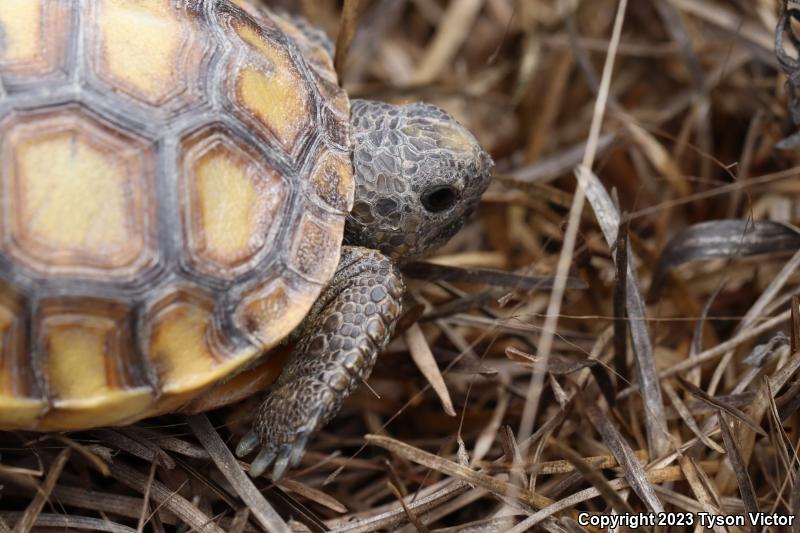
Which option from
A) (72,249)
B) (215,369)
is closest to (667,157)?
(215,369)

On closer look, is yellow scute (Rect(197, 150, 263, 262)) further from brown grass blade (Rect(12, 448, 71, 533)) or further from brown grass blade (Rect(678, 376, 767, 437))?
brown grass blade (Rect(678, 376, 767, 437))

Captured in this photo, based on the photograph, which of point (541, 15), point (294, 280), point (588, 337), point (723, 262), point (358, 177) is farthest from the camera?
point (541, 15)

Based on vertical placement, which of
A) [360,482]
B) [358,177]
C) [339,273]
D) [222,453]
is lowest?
[360,482]

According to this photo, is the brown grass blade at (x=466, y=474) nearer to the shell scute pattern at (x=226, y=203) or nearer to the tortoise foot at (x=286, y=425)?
the tortoise foot at (x=286, y=425)

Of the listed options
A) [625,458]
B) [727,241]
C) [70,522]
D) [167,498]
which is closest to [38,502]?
[70,522]

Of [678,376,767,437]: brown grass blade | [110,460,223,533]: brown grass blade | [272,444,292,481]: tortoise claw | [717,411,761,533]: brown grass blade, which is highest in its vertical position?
[678,376,767,437]: brown grass blade

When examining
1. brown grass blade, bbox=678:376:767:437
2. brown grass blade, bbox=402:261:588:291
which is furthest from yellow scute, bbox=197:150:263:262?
brown grass blade, bbox=678:376:767:437

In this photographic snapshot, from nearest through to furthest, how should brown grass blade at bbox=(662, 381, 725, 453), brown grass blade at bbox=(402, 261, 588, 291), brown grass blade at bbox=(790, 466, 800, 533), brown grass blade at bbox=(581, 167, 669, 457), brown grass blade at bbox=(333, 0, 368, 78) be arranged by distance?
1. brown grass blade at bbox=(790, 466, 800, 533)
2. brown grass blade at bbox=(662, 381, 725, 453)
3. brown grass blade at bbox=(581, 167, 669, 457)
4. brown grass blade at bbox=(402, 261, 588, 291)
5. brown grass blade at bbox=(333, 0, 368, 78)

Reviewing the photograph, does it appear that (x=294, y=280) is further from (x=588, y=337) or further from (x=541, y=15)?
(x=541, y=15)
